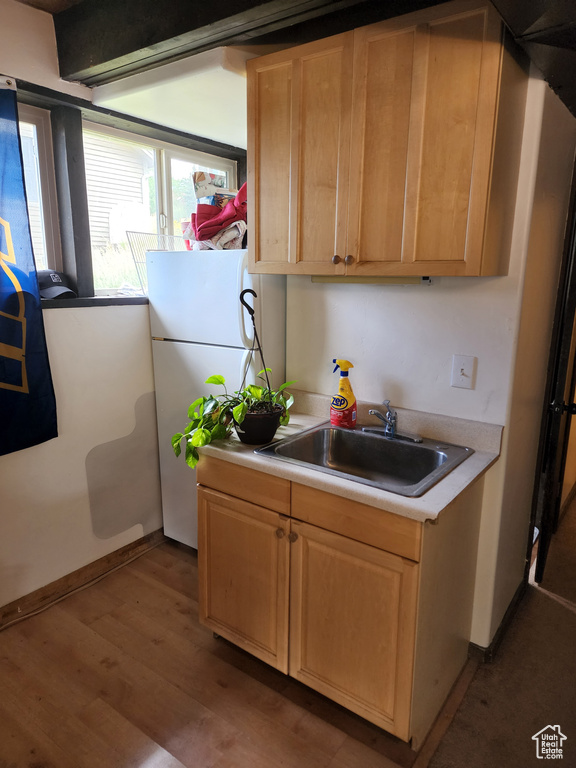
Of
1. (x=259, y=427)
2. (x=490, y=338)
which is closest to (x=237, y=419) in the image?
(x=259, y=427)

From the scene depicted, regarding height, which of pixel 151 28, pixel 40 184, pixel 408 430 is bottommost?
pixel 408 430

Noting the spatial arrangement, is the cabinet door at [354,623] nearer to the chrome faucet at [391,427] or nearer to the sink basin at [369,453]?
the sink basin at [369,453]

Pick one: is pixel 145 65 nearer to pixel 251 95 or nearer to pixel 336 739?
pixel 251 95

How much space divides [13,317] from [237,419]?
0.97 meters

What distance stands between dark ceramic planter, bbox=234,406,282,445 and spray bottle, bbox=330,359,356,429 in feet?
0.94

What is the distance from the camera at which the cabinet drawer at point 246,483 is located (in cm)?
166

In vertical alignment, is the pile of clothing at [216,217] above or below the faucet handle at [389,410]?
above

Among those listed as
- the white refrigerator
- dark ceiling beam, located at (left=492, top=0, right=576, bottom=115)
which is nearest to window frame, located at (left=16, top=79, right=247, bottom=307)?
the white refrigerator

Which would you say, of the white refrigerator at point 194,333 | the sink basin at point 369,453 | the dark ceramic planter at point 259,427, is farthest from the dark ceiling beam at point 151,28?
the sink basin at point 369,453

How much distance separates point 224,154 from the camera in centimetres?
293

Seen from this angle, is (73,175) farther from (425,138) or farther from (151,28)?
(425,138)

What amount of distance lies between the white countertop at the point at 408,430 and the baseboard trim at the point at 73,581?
3.68 ft

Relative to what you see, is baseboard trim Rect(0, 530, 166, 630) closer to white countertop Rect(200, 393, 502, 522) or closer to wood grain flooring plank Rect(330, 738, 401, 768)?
white countertop Rect(200, 393, 502, 522)

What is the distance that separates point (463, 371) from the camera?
1816mm
